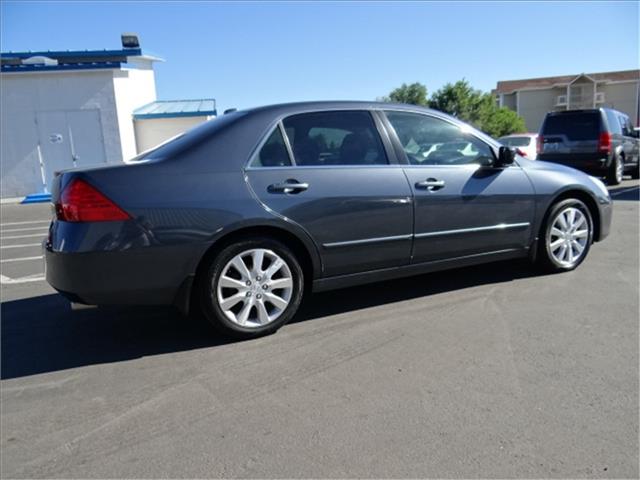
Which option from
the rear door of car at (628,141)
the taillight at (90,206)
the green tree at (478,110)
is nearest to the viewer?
the taillight at (90,206)

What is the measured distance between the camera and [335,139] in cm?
389

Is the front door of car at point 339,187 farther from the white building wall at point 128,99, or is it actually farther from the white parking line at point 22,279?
the white building wall at point 128,99

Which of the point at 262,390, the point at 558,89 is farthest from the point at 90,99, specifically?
the point at 558,89

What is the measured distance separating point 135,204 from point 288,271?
3.63 feet

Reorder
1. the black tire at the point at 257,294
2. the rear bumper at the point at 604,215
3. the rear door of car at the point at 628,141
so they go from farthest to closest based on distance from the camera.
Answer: the rear door of car at the point at 628,141
the rear bumper at the point at 604,215
the black tire at the point at 257,294

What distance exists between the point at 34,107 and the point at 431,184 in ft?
53.2

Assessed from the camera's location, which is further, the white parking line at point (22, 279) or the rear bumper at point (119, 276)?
the white parking line at point (22, 279)

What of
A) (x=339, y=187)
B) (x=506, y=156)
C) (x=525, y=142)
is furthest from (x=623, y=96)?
(x=339, y=187)

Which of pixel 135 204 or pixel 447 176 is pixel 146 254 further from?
pixel 447 176

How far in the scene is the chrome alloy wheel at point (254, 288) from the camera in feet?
11.3

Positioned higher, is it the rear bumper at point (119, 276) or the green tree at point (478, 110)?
the green tree at point (478, 110)

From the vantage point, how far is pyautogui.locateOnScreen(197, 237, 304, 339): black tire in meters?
3.38

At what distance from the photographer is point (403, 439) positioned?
2375 mm

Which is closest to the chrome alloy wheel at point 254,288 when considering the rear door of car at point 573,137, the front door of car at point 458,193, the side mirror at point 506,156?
the front door of car at point 458,193
